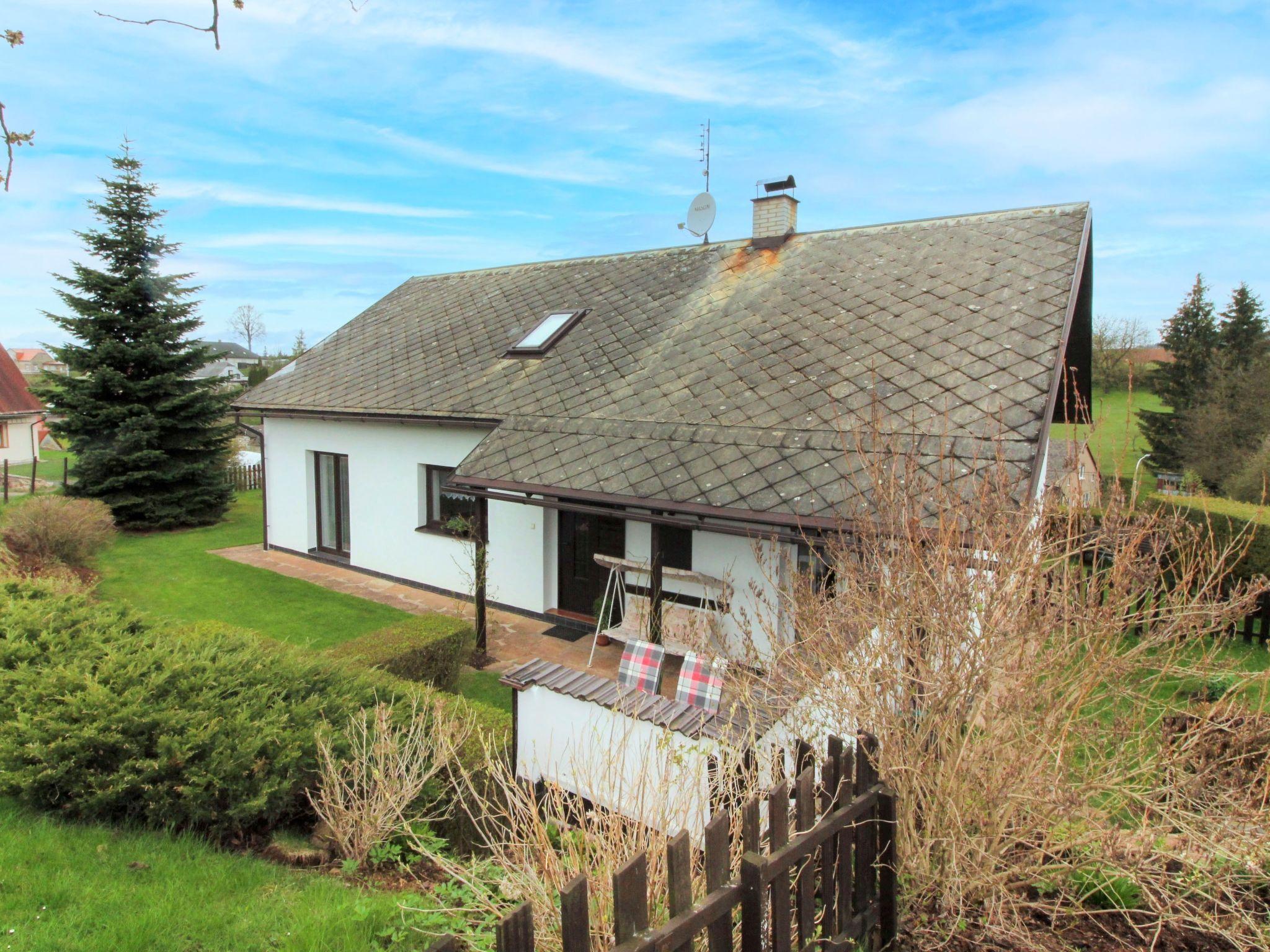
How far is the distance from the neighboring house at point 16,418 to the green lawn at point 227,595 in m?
23.3

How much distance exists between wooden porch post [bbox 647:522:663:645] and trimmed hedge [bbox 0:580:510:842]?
2939mm

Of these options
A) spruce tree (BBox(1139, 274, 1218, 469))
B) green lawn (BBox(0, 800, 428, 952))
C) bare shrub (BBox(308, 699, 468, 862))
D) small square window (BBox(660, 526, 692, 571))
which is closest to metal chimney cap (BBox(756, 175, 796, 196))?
small square window (BBox(660, 526, 692, 571))

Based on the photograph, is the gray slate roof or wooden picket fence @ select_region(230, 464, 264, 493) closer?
the gray slate roof

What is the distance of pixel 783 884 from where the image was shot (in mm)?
2619

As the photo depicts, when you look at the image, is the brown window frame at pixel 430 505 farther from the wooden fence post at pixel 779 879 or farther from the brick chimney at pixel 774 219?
the wooden fence post at pixel 779 879

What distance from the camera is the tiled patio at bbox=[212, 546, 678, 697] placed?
29.1 ft

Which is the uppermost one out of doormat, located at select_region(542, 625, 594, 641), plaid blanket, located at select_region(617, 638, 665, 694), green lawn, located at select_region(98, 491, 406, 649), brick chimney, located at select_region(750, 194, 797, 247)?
brick chimney, located at select_region(750, 194, 797, 247)

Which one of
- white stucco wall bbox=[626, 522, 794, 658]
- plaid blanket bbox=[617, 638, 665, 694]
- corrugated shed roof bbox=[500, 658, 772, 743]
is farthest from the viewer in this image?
white stucco wall bbox=[626, 522, 794, 658]

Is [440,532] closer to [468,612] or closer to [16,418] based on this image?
[468,612]

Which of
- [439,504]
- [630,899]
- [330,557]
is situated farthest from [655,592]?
[330,557]

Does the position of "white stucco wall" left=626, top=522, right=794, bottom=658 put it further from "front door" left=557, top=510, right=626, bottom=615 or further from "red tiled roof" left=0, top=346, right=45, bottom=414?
"red tiled roof" left=0, top=346, right=45, bottom=414

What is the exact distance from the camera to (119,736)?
13.0 ft

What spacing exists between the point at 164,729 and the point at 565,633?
6.18 m

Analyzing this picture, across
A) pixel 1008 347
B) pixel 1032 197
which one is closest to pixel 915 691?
pixel 1008 347
